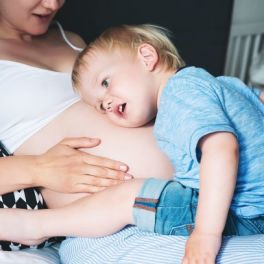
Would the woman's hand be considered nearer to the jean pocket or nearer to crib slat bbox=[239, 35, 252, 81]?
the jean pocket

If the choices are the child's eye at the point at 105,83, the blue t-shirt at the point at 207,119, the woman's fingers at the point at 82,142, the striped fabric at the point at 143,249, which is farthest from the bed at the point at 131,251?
the child's eye at the point at 105,83

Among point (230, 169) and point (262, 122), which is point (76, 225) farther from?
point (262, 122)

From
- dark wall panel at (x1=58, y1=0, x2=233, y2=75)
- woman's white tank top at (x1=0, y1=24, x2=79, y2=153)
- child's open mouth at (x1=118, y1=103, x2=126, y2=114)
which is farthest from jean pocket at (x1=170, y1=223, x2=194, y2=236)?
dark wall panel at (x1=58, y1=0, x2=233, y2=75)

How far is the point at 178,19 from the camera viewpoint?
80.2 inches

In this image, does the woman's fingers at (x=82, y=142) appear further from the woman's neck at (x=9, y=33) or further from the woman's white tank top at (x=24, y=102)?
the woman's neck at (x=9, y=33)

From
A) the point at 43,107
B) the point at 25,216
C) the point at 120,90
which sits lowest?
the point at 25,216

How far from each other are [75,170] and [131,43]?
35cm

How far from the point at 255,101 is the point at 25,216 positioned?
61 centimetres

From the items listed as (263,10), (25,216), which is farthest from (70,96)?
(263,10)

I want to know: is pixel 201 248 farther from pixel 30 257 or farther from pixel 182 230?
pixel 30 257

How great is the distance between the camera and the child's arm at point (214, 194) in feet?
2.78

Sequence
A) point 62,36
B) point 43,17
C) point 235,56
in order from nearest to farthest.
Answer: point 43,17
point 62,36
point 235,56

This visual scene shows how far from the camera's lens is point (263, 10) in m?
2.51

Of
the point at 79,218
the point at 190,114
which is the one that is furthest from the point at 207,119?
the point at 79,218
